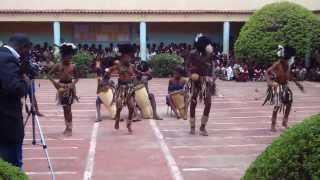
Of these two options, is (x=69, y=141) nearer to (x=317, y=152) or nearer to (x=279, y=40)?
(x=317, y=152)

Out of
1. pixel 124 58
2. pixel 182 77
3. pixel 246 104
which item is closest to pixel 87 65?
pixel 246 104

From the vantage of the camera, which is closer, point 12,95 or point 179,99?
point 12,95

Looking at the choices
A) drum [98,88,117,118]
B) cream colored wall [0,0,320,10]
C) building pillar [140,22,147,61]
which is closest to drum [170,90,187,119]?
drum [98,88,117,118]

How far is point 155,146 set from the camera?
1030cm

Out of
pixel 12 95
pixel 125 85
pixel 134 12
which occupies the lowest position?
pixel 125 85

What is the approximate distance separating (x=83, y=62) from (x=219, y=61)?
20.6 feet

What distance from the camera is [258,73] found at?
86.5 feet

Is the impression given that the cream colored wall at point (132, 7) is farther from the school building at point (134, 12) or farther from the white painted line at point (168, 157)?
the white painted line at point (168, 157)

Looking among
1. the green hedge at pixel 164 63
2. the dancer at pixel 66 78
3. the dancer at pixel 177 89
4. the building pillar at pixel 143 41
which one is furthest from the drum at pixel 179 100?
the building pillar at pixel 143 41

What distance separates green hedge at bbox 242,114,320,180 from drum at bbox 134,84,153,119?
359 inches

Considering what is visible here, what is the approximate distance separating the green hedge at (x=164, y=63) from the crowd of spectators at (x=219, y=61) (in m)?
0.52

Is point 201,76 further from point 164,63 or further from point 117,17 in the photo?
point 117,17

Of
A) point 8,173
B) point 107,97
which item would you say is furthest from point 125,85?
point 8,173

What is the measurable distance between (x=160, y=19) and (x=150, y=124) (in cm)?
1720
